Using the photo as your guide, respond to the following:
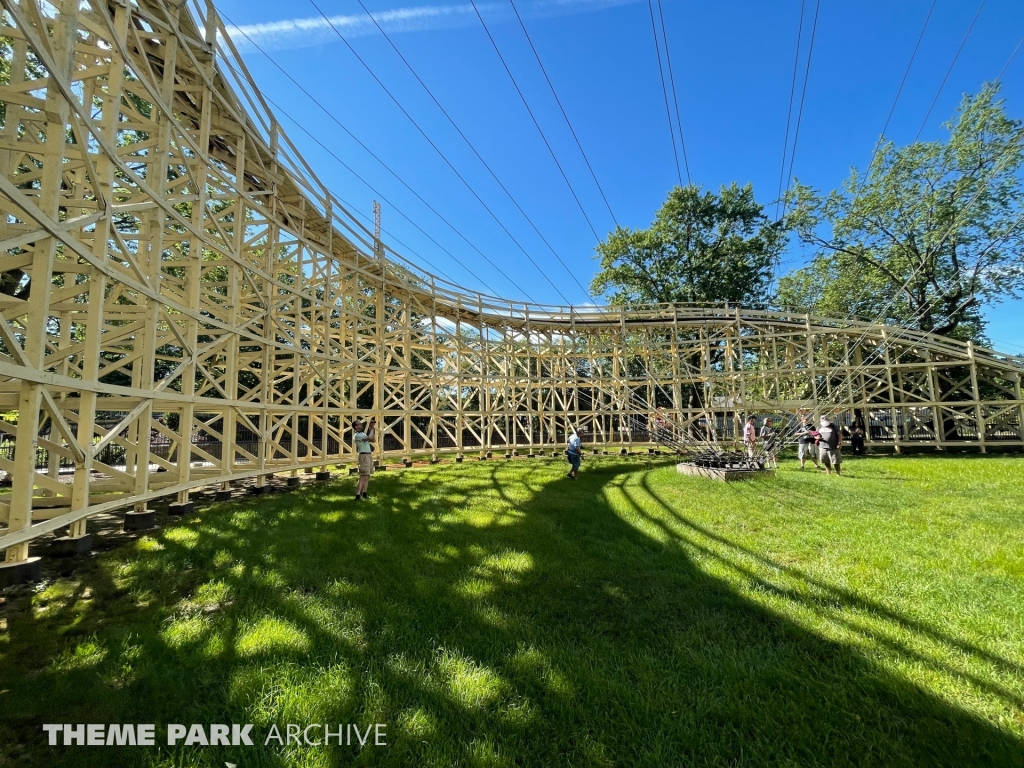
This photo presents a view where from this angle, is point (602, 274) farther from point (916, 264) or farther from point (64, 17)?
point (64, 17)

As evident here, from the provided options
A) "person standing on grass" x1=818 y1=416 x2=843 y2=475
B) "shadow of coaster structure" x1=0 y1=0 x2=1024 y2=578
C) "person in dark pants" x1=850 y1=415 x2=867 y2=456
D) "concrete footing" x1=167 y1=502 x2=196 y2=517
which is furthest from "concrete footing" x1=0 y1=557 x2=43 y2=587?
"person in dark pants" x1=850 y1=415 x2=867 y2=456

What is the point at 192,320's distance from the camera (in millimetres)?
6844

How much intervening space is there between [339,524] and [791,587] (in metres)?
5.85

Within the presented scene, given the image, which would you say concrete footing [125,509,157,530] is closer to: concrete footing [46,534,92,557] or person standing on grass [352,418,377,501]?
concrete footing [46,534,92,557]

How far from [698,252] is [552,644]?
3069 cm

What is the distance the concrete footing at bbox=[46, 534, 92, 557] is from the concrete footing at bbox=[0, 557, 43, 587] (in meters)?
0.83

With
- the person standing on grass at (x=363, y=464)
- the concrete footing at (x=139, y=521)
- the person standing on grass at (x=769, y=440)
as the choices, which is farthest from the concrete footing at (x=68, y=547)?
the person standing on grass at (x=769, y=440)

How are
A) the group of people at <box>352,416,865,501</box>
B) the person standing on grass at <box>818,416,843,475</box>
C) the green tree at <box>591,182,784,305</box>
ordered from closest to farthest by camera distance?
the group of people at <box>352,416,865,501</box>, the person standing on grass at <box>818,416,843,475</box>, the green tree at <box>591,182,784,305</box>

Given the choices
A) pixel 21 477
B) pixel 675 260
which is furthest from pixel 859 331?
pixel 21 477

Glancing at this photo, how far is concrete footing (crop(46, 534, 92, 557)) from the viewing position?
514cm

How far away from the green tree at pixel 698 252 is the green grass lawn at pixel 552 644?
24539 mm

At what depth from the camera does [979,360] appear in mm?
15992

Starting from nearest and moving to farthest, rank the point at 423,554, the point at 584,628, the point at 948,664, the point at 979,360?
the point at 948,664 → the point at 584,628 → the point at 423,554 → the point at 979,360

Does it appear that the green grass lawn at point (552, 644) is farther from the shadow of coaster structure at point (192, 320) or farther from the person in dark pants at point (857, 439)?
the person in dark pants at point (857, 439)
